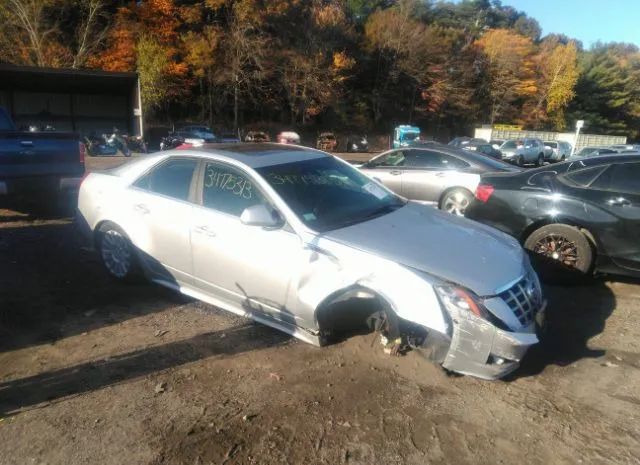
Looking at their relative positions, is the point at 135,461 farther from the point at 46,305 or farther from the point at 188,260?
the point at 46,305

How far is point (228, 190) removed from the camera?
436cm

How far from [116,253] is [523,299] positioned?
13.1 ft

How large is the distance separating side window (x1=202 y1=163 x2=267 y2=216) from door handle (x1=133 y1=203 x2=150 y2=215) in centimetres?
72

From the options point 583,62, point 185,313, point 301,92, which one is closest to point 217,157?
point 185,313

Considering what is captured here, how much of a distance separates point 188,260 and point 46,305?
60.7 inches

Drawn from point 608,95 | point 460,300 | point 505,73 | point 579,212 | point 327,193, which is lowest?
point 460,300

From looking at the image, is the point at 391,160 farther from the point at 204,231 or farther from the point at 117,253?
the point at 204,231

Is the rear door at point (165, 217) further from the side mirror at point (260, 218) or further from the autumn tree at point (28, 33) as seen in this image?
the autumn tree at point (28, 33)

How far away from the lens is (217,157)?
4.49 meters

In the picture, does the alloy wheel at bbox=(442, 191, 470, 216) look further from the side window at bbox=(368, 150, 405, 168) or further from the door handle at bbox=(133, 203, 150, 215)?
the door handle at bbox=(133, 203, 150, 215)

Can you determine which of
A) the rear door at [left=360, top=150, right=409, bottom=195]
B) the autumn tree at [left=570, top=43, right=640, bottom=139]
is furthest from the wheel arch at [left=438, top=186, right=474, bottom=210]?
the autumn tree at [left=570, top=43, right=640, bottom=139]

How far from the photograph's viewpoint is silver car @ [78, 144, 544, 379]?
130 inches

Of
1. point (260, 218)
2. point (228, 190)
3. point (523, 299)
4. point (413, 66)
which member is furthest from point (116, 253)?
point (413, 66)

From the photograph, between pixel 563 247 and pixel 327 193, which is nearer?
pixel 327 193
